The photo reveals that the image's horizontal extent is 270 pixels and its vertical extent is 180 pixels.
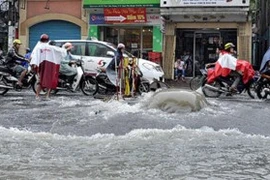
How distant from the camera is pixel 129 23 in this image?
993 inches

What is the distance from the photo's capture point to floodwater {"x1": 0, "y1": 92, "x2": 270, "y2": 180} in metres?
6.38

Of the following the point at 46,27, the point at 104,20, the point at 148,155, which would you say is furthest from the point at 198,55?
the point at 148,155

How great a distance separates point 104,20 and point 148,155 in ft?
61.2

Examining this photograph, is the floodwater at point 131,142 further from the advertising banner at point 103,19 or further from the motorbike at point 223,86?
the advertising banner at point 103,19

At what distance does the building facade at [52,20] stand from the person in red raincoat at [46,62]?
38.7ft

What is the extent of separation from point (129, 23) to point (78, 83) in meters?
10.00

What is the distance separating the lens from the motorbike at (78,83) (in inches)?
613

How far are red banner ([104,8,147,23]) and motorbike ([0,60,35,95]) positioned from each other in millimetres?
9597

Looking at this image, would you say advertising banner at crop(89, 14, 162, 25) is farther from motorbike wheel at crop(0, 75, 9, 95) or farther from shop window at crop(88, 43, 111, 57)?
motorbike wheel at crop(0, 75, 9, 95)

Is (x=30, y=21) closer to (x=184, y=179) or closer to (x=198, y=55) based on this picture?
(x=198, y=55)

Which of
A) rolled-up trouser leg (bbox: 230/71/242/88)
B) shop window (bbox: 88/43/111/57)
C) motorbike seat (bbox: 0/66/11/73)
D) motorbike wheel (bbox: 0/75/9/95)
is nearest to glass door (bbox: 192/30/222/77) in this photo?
shop window (bbox: 88/43/111/57)

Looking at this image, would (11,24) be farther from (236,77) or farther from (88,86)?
(236,77)

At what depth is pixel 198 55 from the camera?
26.8 m

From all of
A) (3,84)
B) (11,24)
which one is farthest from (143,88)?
(11,24)
